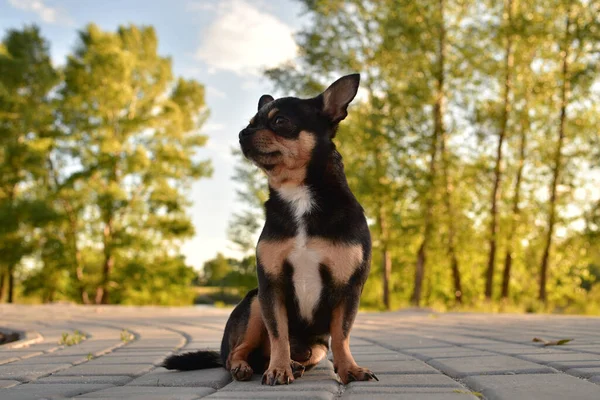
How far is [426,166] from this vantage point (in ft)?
63.9

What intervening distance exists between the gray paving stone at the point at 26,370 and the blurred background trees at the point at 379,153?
564 inches

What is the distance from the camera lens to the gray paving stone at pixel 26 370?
3.51m

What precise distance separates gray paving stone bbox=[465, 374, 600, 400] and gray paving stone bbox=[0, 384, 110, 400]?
205cm

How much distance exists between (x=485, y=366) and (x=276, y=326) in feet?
4.42

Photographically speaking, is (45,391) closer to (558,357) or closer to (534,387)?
(534,387)

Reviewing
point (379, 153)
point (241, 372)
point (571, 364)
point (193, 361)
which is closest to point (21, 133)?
point (379, 153)

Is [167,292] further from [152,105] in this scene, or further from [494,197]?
[494,197]

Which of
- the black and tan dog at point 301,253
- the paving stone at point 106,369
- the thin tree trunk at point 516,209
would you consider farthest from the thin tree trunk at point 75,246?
the black and tan dog at point 301,253

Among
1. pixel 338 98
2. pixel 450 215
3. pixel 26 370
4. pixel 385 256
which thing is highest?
pixel 450 215

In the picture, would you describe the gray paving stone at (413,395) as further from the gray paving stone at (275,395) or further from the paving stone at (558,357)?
the paving stone at (558,357)

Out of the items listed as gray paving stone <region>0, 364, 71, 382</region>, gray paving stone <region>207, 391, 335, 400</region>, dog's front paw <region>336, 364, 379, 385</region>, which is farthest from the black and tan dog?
gray paving stone <region>0, 364, 71, 382</region>

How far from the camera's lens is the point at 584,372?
10.6 ft

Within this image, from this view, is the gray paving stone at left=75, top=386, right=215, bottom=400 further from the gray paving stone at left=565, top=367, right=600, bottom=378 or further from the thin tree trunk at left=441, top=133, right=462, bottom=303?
the thin tree trunk at left=441, top=133, right=462, bottom=303

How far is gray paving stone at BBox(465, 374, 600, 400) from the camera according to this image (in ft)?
8.39
